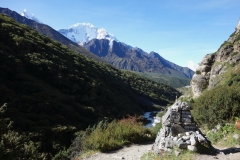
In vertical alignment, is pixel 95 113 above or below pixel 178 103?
below

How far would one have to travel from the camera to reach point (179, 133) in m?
9.98

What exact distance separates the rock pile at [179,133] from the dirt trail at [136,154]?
0.60 m

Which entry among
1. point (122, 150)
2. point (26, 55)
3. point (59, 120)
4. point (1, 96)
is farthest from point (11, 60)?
point (122, 150)

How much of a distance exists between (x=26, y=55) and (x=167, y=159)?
48.8m

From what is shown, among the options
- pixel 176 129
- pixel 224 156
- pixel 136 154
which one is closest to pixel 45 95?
pixel 136 154

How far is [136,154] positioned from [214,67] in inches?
1651

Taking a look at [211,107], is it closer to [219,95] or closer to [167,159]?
[219,95]

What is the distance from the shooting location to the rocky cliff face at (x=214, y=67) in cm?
4406

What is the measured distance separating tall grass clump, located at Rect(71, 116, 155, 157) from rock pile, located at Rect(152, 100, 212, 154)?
278 centimetres

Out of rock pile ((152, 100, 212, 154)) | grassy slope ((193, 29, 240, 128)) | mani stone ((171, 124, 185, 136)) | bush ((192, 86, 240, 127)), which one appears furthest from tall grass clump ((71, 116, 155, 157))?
bush ((192, 86, 240, 127))

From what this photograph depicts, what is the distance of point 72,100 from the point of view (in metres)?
44.4

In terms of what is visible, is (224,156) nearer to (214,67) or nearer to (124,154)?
(124,154)

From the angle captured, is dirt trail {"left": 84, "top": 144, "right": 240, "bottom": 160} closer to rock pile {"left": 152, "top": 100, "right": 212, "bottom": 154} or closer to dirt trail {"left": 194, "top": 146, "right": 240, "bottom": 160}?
dirt trail {"left": 194, "top": 146, "right": 240, "bottom": 160}

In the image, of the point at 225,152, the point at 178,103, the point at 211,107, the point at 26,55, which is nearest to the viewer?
the point at 225,152
